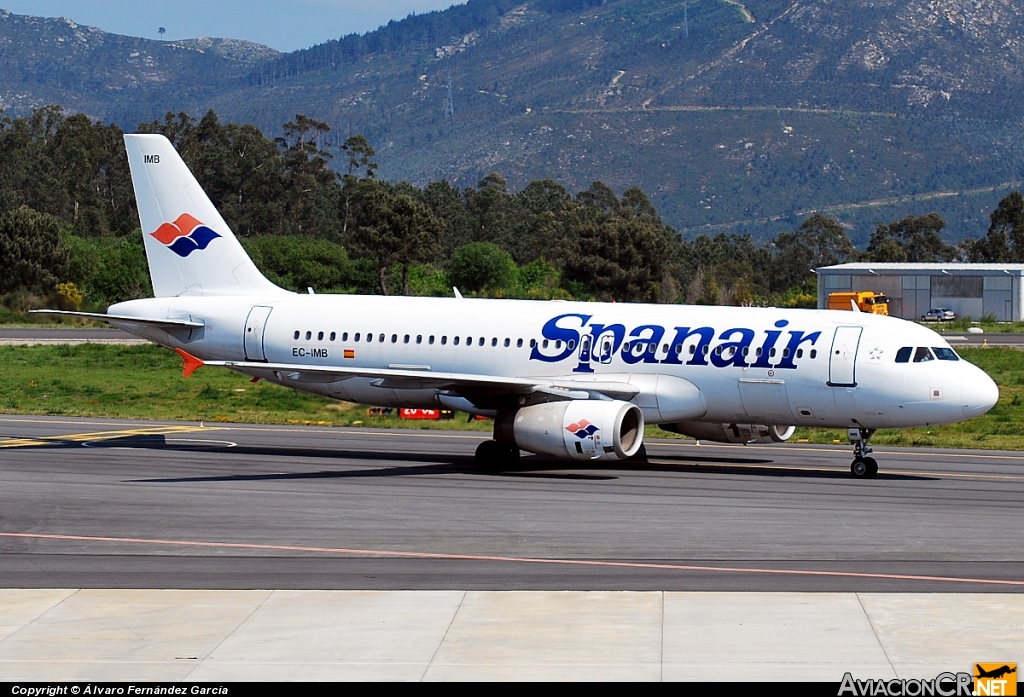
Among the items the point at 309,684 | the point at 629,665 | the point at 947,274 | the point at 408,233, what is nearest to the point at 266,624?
the point at 309,684

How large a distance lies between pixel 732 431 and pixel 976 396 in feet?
21.4

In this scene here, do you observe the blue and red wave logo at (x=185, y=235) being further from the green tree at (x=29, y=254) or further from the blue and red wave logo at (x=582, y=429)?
the green tree at (x=29, y=254)

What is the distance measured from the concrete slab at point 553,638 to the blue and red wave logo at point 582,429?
12112 mm

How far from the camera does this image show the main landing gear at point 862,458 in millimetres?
31047

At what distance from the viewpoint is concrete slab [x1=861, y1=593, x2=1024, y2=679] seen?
14.4m

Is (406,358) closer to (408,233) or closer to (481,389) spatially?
(481,389)

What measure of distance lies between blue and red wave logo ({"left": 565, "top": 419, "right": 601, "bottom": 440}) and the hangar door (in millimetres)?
5436

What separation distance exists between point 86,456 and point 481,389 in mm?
10097

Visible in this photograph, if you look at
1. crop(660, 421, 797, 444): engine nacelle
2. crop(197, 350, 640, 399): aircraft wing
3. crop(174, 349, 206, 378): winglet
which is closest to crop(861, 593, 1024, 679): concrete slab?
crop(197, 350, 640, 399): aircraft wing

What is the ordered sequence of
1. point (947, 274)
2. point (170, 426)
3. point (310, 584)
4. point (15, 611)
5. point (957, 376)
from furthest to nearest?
point (947, 274) → point (170, 426) → point (957, 376) → point (310, 584) → point (15, 611)

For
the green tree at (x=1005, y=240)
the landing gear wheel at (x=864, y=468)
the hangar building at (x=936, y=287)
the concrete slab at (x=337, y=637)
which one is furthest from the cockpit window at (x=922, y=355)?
the green tree at (x=1005, y=240)

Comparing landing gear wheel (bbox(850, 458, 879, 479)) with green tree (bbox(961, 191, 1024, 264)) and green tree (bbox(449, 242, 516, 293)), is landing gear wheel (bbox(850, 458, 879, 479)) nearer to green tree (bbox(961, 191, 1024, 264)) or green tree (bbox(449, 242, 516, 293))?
green tree (bbox(449, 242, 516, 293))

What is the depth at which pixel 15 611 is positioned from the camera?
55.3 feet

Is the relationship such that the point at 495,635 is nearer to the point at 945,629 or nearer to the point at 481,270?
the point at 945,629
